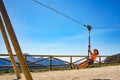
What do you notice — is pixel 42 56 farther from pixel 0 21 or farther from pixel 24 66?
pixel 24 66

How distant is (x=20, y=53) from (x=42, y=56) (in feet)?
39.1

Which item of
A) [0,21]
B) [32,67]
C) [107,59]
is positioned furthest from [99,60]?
[0,21]

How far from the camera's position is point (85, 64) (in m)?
13.8

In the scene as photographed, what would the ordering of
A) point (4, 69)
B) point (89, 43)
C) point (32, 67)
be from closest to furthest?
point (89, 43), point (4, 69), point (32, 67)

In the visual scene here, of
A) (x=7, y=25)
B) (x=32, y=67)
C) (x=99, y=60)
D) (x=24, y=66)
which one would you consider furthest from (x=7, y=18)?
(x=99, y=60)

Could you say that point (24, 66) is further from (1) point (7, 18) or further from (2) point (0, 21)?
(2) point (0, 21)

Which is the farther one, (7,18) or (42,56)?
(42,56)

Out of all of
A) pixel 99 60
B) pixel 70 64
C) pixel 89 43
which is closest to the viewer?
pixel 89 43

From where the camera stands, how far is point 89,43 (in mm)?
13328

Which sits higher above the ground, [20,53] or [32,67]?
[20,53]

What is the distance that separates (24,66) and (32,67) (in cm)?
1135

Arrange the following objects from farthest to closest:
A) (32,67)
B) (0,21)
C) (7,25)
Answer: (32,67)
(0,21)
(7,25)

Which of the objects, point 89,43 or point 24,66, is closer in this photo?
point 24,66

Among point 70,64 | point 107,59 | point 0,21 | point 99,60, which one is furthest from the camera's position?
point 107,59
